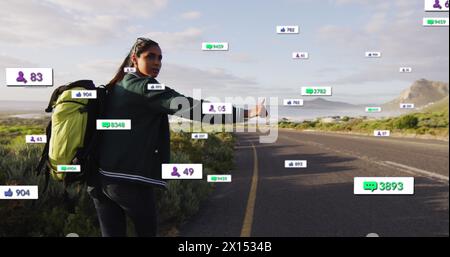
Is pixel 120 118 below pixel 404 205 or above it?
above

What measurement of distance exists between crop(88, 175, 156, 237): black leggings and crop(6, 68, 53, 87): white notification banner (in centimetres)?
141

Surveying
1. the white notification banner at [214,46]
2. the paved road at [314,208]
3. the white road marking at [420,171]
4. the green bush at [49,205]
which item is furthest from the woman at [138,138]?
the white road marking at [420,171]

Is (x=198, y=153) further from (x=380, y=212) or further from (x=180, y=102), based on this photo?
(x=180, y=102)

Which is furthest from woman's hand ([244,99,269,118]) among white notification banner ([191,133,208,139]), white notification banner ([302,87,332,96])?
white notification banner ([191,133,208,139])

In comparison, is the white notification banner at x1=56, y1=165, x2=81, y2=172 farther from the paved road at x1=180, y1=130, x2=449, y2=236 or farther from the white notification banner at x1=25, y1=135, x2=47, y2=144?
the paved road at x1=180, y1=130, x2=449, y2=236

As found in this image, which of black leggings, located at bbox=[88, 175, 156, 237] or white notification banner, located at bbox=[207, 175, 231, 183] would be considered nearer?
black leggings, located at bbox=[88, 175, 156, 237]

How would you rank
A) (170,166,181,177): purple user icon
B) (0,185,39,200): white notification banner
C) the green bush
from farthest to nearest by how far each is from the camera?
the green bush, (0,185,39,200): white notification banner, (170,166,181,177): purple user icon

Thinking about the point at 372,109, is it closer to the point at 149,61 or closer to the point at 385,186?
the point at 385,186

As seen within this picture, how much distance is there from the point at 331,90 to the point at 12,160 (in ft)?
13.5

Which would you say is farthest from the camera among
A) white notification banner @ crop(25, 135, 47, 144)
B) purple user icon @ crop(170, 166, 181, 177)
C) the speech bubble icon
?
white notification banner @ crop(25, 135, 47, 144)

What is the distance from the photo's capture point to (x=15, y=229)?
446 cm

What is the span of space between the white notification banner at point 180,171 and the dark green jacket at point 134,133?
0.84ft

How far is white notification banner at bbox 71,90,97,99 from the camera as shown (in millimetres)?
2939
